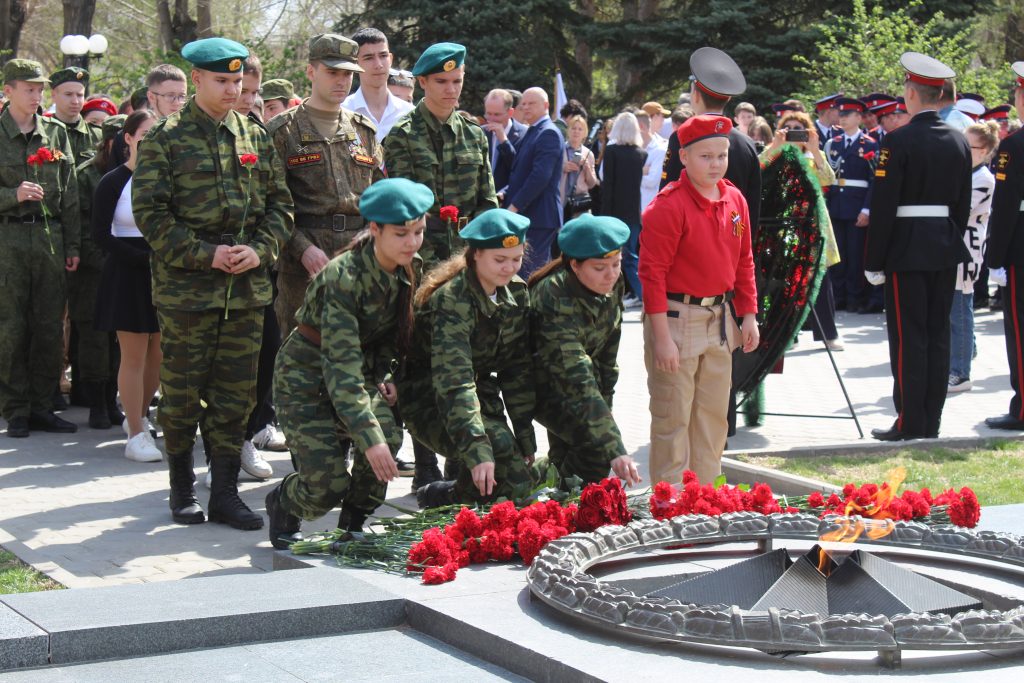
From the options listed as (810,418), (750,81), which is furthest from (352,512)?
(750,81)

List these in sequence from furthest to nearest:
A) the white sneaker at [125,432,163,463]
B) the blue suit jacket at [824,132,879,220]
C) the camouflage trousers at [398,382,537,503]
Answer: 1. the blue suit jacket at [824,132,879,220]
2. the white sneaker at [125,432,163,463]
3. the camouflage trousers at [398,382,537,503]

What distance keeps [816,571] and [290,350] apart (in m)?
2.43

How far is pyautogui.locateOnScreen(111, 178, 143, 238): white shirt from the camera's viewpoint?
8.33 m

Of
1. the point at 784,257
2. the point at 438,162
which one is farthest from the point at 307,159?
the point at 784,257

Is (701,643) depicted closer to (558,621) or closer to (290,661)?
(558,621)

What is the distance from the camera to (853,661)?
4066 mm

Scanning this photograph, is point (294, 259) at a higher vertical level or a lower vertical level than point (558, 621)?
higher

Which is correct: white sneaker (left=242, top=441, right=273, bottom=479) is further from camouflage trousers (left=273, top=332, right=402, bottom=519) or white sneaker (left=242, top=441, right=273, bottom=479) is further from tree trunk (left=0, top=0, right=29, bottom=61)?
tree trunk (left=0, top=0, right=29, bottom=61)

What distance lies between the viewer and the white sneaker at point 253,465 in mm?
7707

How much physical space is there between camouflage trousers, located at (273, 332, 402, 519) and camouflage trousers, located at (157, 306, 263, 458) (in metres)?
0.79

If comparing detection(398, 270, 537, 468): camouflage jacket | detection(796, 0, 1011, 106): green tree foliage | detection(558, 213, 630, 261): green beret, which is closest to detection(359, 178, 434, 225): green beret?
detection(398, 270, 537, 468): camouflage jacket

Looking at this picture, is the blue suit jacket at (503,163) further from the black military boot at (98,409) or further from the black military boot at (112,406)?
the black military boot at (98,409)

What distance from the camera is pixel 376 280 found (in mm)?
5770

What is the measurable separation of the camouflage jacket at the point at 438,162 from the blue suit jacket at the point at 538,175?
4.14m
